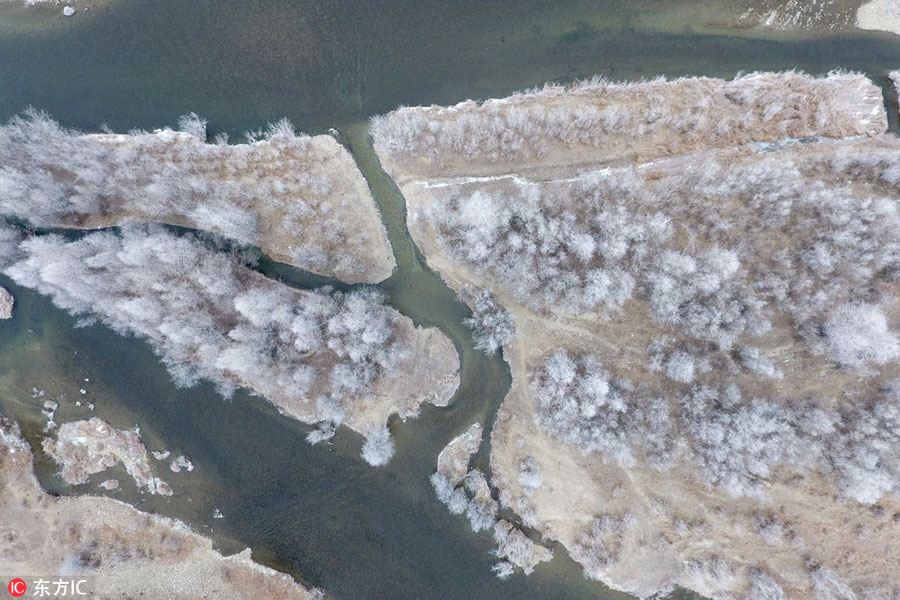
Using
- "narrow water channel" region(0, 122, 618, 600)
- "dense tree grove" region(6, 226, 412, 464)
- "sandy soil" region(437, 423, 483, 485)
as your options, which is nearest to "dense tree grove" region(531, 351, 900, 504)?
"sandy soil" region(437, 423, 483, 485)

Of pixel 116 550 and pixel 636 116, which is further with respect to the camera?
pixel 116 550

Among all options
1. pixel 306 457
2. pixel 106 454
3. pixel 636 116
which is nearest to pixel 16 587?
pixel 106 454

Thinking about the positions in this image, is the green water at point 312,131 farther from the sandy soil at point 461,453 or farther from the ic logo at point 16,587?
the ic logo at point 16,587

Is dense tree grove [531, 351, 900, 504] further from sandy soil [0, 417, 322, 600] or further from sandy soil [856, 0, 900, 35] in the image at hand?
sandy soil [856, 0, 900, 35]

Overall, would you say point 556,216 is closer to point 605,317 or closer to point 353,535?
point 605,317

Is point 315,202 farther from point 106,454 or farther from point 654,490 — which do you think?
point 654,490
